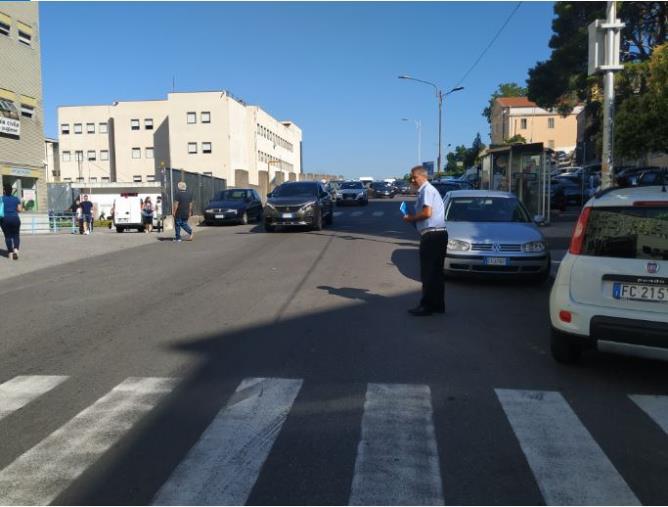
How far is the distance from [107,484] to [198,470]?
1.69 feet

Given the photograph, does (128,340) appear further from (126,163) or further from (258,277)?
(126,163)

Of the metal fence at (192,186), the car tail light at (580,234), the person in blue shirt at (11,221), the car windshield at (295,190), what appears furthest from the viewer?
the metal fence at (192,186)

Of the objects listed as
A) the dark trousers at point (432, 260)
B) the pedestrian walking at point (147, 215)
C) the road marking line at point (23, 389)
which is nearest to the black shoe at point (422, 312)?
the dark trousers at point (432, 260)

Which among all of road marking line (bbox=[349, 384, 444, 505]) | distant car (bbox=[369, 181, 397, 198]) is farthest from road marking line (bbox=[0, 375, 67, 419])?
distant car (bbox=[369, 181, 397, 198])

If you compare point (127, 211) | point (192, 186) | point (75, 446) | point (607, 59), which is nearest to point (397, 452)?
point (75, 446)

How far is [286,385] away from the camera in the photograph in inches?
214

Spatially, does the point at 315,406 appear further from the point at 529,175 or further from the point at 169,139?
the point at 169,139

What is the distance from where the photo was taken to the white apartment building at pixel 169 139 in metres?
63.5

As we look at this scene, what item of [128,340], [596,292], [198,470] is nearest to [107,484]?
[198,470]

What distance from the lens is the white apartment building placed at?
6353cm

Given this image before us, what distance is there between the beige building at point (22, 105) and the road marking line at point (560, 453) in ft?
100

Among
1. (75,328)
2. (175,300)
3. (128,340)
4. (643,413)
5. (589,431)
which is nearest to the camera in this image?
(589,431)

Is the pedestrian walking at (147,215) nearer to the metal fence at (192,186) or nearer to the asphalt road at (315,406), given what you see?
the metal fence at (192,186)

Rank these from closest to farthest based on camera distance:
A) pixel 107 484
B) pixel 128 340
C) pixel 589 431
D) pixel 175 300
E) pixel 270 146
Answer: pixel 107 484 → pixel 589 431 → pixel 128 340 → pixel 175 300 → pixel 270 146
